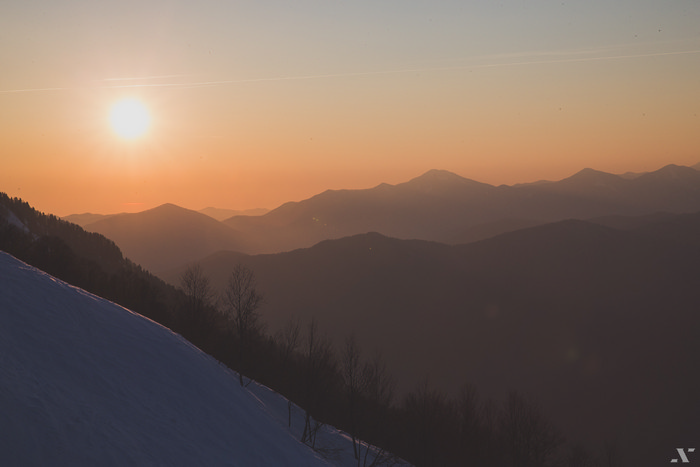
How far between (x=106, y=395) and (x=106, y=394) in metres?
0.07

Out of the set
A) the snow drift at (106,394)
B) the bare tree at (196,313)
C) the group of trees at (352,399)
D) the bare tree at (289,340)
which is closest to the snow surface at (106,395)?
the snow drift at (106,394)

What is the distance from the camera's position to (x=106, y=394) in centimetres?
1914

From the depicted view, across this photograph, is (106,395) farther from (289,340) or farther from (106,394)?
(289,340)

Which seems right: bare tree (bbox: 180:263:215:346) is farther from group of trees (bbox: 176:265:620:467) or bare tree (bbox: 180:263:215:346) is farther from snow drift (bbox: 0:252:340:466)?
snow drift (bbox: 0:252:340:466)

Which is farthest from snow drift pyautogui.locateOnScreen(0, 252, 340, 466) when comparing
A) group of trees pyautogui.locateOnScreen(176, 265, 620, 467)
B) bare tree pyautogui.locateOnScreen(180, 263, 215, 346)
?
bare tree pyautogui.locateOnScreen(180, 263, 215, 346)

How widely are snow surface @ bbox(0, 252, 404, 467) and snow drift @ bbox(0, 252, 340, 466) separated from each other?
0.17 ft

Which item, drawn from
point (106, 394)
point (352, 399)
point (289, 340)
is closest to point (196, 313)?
point (289, 340)

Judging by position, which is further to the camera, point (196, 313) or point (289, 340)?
point (196, 313)

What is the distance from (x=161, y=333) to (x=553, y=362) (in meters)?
202

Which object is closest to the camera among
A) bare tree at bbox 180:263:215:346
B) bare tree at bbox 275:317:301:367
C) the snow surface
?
the snow surface

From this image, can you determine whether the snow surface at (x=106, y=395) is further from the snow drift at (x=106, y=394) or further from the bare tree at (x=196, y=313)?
the bare tree at (x=196, y=313)

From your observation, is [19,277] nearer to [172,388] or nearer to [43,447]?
[172,388]

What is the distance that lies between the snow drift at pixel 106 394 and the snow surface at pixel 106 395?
2.0 inches

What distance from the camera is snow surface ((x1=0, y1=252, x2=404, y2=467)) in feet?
48.9
